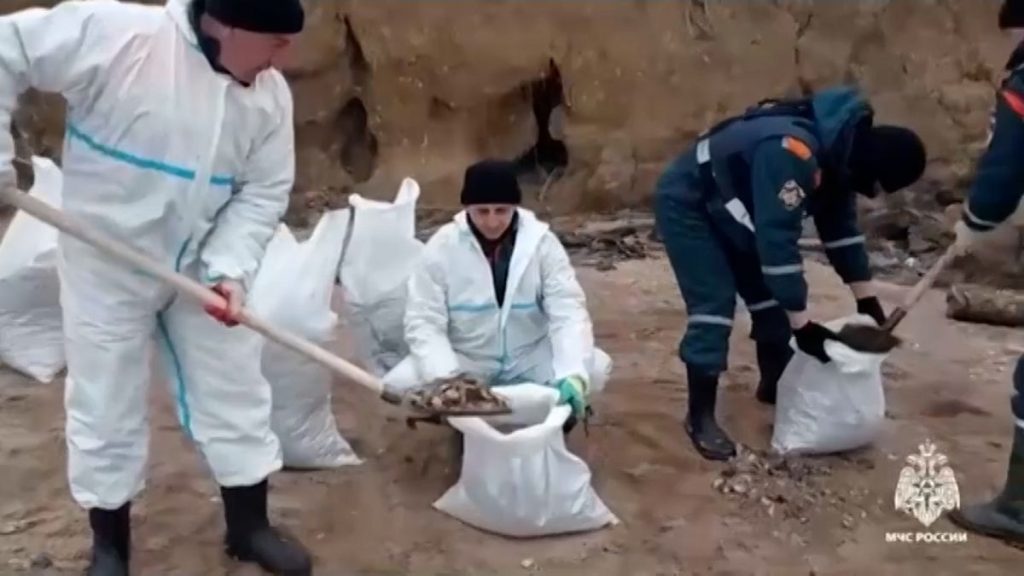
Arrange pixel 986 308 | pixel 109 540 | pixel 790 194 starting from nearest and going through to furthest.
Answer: pixel 109 540
pixel 790 194
pixel 986 308

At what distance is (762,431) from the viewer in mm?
3992

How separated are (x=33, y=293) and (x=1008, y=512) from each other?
2.92 metres

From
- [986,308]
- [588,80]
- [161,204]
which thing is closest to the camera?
[161,204]

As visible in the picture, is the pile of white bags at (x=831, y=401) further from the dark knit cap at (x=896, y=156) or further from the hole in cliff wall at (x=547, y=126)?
the hole in cliff wall at (x=547, y=126)

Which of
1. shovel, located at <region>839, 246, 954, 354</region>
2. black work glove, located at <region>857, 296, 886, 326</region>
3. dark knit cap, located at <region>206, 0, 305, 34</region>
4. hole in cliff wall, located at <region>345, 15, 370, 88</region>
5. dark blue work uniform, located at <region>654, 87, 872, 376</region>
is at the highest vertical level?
dark knit cap, located at <region>206, 0, 305, 34</region>

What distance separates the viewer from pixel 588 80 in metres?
6.70

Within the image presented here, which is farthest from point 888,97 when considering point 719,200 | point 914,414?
point 719,200

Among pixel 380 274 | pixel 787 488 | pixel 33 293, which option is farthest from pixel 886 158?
pixel 33 293

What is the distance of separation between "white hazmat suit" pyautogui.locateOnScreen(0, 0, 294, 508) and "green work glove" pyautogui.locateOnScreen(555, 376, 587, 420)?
28.0 inches

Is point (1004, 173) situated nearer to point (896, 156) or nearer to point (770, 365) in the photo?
point (896, 156)

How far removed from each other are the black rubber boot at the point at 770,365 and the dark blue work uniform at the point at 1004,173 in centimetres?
83

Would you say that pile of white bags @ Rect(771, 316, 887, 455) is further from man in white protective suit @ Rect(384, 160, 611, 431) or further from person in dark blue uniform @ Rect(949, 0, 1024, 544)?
man in white protective suit @ Rect(384, 160, 611, 431)

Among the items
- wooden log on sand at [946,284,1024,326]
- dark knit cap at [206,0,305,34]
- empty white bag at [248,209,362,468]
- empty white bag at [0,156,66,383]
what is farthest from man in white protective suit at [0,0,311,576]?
wooden log on sand at [946,284,1024,326]

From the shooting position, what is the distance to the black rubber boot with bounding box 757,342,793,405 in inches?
163
